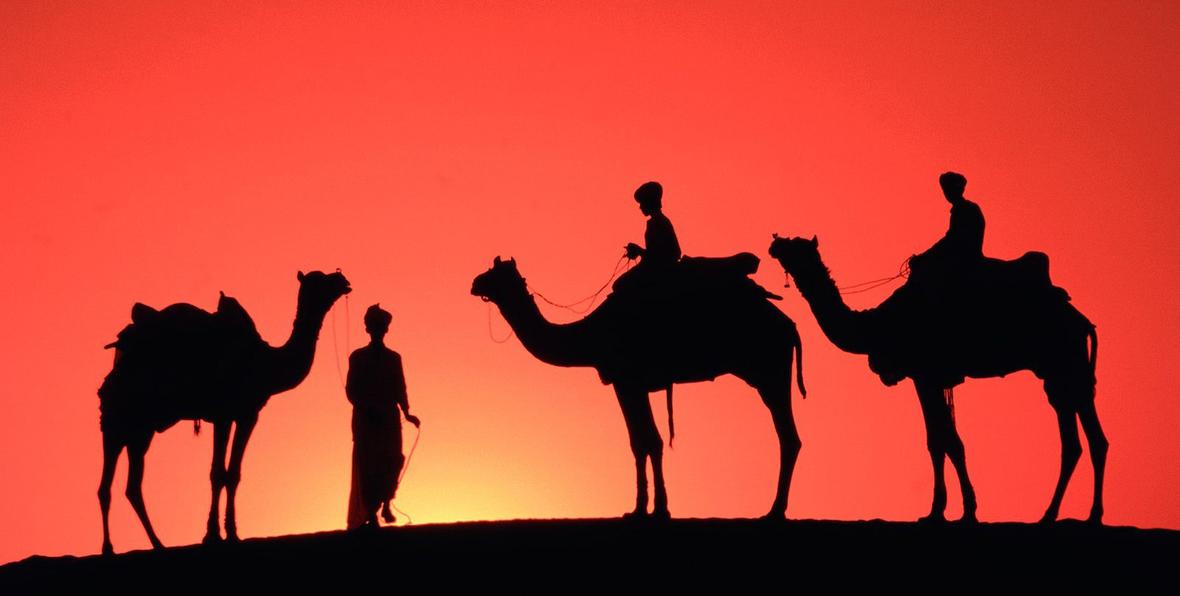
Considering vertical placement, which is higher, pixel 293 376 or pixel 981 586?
pixel 293 376

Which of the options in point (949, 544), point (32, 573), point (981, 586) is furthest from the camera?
point (32, 573)

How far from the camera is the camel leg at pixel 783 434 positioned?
772 inches

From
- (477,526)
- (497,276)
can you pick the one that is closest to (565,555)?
(477,526)

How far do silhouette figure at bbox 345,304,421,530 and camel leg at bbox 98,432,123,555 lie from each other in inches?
103

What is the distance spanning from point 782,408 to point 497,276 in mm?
3330

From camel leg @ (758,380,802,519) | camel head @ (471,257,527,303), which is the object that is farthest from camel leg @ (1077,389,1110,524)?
camel head @ (471,257,527,303)

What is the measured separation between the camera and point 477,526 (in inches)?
793

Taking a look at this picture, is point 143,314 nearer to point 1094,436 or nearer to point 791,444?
point 791,444

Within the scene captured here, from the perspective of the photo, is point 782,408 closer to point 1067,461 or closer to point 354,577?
point 1067,461

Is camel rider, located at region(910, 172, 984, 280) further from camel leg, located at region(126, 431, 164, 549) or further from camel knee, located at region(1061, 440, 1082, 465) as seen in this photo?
camel leg, located at region(126, 431, 164, 549)

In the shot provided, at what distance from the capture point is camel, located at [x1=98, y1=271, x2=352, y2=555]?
66.8ft

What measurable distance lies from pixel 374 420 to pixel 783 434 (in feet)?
14.9

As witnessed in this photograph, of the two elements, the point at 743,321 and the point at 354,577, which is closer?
the point at 354,577

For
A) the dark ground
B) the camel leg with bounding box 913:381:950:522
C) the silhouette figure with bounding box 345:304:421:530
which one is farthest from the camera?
the silhouette figure with bounding box 345:304:421:530
